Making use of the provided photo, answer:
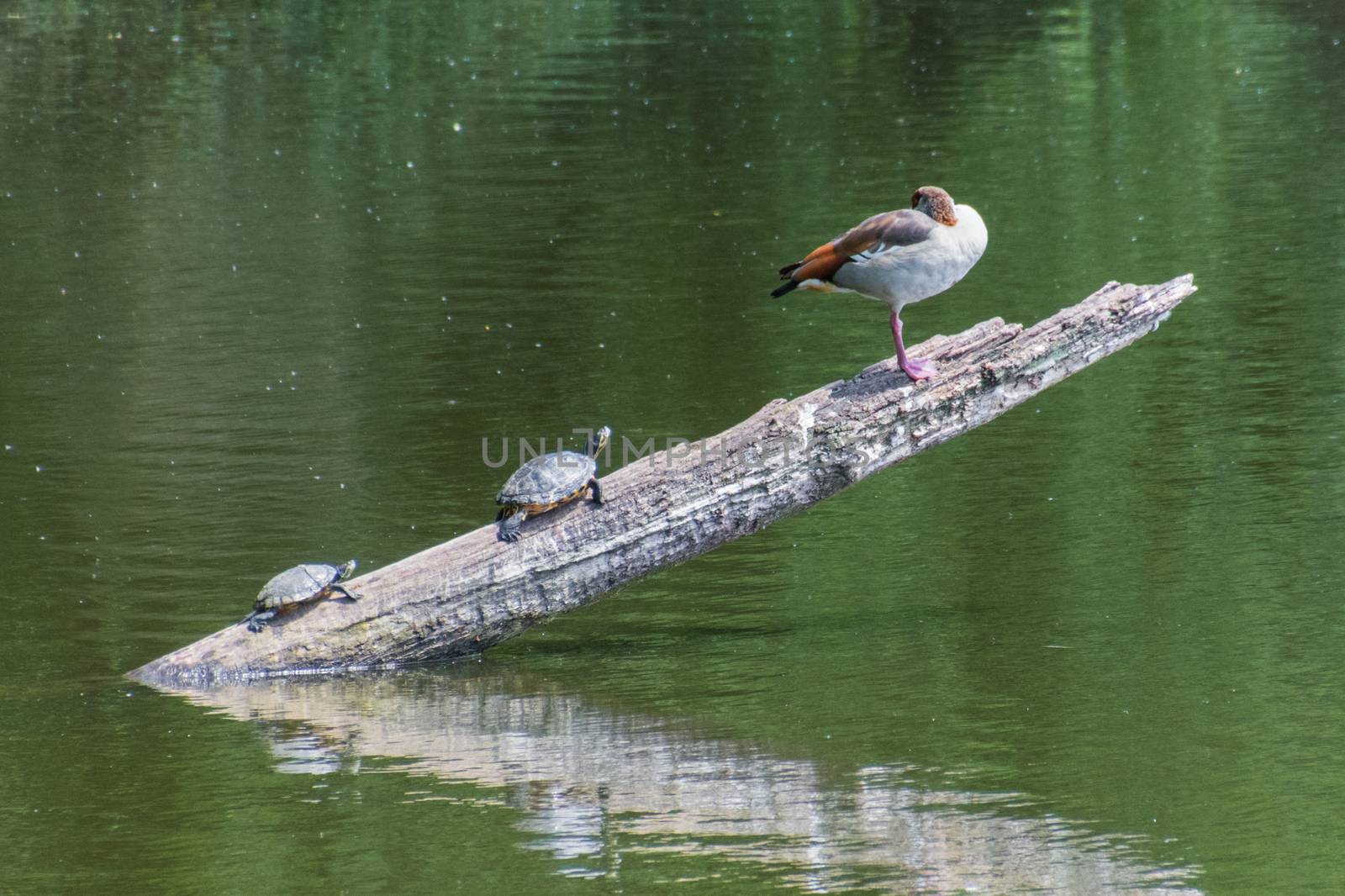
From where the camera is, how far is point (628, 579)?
770 centimetres

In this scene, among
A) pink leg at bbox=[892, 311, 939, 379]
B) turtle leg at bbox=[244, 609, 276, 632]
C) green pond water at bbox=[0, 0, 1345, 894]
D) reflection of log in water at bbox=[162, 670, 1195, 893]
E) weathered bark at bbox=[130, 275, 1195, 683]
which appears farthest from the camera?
turtle leg at bbox=[244, 609, 276, 632]

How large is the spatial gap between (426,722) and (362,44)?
88.7 ft

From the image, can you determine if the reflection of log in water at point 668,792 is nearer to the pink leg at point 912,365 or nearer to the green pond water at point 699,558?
the green pond water at point 699,558

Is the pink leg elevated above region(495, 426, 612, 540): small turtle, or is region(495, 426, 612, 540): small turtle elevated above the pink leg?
the pink leg

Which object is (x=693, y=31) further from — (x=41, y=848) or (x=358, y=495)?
(x=41, y=848)

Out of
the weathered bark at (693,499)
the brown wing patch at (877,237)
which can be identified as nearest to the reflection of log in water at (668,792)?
the weathered bark at (693,499)

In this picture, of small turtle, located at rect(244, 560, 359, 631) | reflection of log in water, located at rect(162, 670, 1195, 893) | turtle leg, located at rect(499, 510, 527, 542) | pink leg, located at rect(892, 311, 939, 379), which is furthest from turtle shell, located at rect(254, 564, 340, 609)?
pink leg, located at rect(892, 311, 939, 379)

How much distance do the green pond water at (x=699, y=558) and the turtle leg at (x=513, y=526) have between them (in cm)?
65

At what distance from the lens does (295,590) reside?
7531mm

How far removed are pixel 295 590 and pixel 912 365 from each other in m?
2.84

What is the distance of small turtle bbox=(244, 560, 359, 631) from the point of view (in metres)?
7.53

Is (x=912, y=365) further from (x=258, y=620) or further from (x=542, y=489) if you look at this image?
(x=258, y=620)

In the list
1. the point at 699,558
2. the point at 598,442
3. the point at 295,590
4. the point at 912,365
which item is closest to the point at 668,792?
the point at 295,590

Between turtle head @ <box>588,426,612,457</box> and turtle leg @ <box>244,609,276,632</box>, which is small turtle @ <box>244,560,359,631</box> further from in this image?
turtle head @ <box>588,426,612,457</box>
